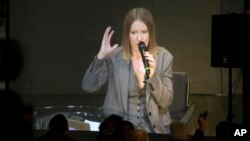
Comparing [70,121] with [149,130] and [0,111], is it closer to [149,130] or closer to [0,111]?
[149,130]

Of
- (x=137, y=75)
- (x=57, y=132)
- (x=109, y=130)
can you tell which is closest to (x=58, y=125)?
(x=57, y=132)

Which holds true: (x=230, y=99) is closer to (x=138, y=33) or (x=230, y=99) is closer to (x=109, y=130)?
(x=138, y=33)

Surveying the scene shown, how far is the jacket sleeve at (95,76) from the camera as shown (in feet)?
26.5

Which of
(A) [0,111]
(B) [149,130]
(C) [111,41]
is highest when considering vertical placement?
(C) [111,41]

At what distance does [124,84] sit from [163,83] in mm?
520

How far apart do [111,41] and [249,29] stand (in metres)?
1.82

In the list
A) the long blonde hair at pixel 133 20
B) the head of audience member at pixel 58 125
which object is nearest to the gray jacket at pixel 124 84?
the long blonde hair at pixel 133 20

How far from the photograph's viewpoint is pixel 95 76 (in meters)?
8.12

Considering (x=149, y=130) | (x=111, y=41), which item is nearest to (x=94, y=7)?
(x=111, y=41)

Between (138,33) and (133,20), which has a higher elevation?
(133,20)

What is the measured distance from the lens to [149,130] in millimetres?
7914

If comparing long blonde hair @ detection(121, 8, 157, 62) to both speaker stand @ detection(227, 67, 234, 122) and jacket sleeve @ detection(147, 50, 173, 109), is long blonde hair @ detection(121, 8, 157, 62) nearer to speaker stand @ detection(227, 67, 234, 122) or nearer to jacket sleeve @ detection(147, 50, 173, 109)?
jacket sleeve @ detection(147, 50, 173, 109)

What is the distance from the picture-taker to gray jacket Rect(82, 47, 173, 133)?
7949mm

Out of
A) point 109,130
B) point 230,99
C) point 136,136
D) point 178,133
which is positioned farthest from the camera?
point 230,99
